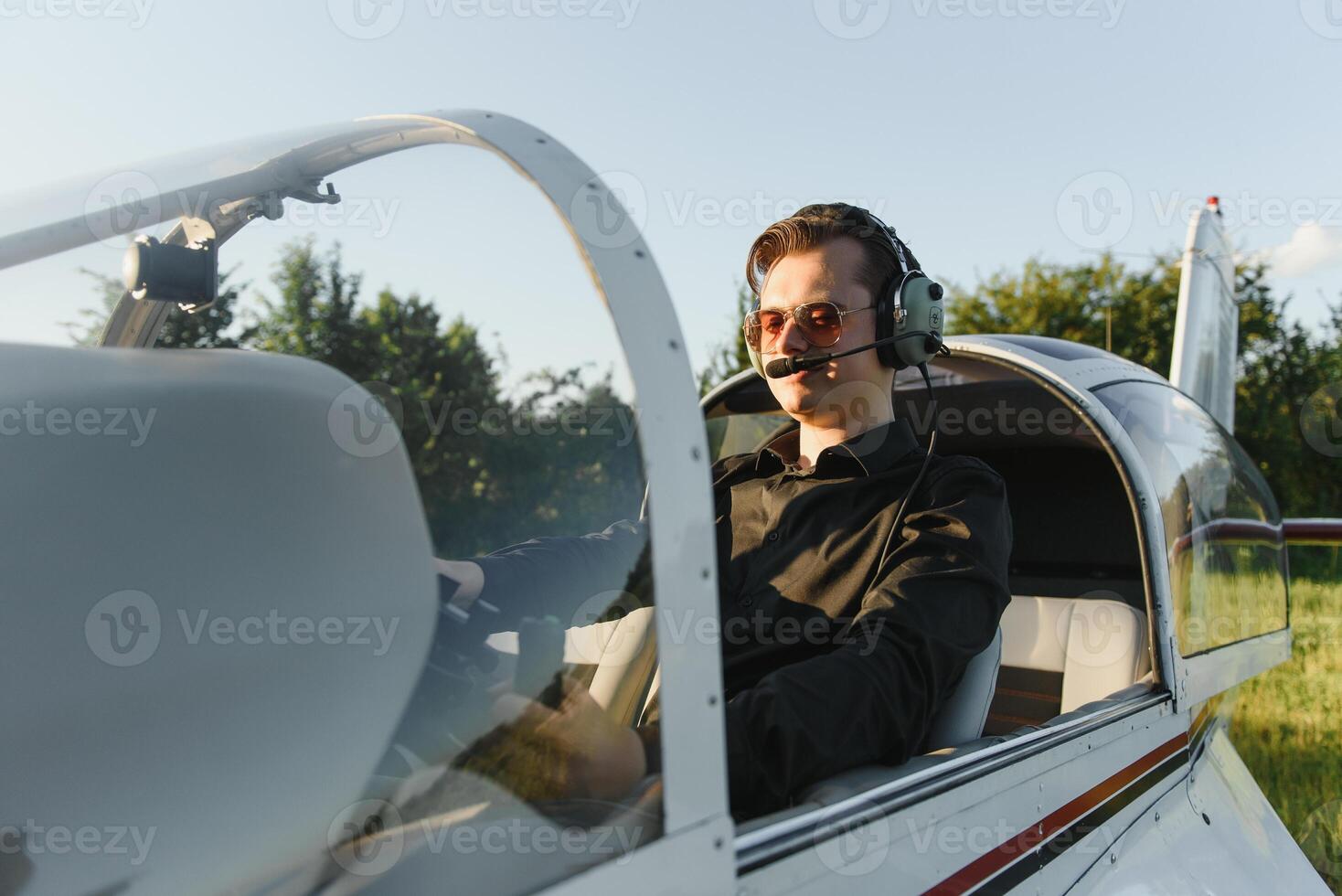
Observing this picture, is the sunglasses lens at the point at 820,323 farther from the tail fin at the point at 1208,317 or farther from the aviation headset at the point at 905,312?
the tail fin at the point at 1208,317

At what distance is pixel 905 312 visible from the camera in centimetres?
170

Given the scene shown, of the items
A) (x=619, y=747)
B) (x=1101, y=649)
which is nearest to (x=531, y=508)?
(x=619, y=747)

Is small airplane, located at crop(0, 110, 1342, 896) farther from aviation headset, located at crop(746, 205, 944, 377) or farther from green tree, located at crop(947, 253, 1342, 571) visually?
green tree, located at crop(947, 253, 1342, 571)

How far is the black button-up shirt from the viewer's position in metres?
1.11

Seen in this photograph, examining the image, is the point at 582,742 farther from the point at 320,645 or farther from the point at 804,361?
the point at 804,361

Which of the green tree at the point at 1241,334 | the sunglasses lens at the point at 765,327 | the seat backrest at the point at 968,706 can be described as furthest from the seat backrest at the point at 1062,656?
the green tree at the point at 1241,334

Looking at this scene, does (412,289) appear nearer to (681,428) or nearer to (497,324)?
(497,324)

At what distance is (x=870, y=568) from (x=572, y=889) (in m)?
0.90

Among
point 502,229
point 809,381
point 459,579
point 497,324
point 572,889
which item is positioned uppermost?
point 502,229

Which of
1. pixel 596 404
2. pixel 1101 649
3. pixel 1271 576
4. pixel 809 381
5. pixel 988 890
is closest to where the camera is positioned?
pixel 596 404

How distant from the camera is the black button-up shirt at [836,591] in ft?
3.63

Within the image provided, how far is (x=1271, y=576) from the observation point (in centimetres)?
291

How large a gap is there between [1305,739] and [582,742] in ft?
17.6

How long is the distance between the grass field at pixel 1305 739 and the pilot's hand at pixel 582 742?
283 centimetres
